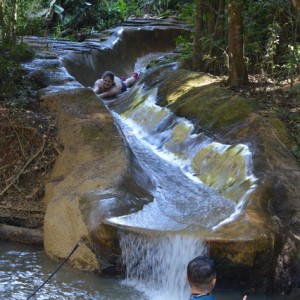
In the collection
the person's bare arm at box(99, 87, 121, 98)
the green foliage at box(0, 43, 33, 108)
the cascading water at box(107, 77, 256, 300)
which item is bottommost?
the cascading water at box(107, 77, 256, 300)

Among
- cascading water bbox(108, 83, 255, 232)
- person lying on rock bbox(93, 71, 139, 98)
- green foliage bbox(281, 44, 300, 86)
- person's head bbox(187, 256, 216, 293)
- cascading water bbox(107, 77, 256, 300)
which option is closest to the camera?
person's head bbox(187, 256, 216, 293)

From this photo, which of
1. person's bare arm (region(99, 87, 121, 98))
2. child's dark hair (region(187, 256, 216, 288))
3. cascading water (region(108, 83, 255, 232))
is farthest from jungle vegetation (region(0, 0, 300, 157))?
child's dark hair (region(187, 256, 216, 288))

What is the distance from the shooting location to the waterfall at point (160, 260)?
575cm

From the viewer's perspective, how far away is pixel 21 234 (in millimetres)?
7145

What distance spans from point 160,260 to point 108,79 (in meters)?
8.16

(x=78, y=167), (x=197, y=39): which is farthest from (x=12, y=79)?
(x=197, y=39)

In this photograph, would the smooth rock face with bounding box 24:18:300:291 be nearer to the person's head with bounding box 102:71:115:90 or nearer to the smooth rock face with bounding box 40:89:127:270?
the smooth rock face with bounding box 40:89:127:270

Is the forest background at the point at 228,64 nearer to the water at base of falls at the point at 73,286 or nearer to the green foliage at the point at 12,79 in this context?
the green foliage at the point at 12,79

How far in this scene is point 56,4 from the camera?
2347 cm

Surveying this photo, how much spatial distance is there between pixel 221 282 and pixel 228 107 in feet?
11.7

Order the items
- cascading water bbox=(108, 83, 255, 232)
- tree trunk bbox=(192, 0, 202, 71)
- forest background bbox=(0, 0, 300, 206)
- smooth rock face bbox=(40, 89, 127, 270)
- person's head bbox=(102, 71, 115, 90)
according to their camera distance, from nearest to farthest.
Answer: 1. cascading water bbox=(108, 83, 255, 232)
2. smooth rock face bbox=(40, 89, 127, 270)
3. forest background bbox=(0, 0, 300, 206)
4. tree trunk bbox=(192, 0, 202, 71)
5. person's head bbox=(102, 71, 115, 90)

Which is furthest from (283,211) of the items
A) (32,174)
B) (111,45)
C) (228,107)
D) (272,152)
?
(111,45)

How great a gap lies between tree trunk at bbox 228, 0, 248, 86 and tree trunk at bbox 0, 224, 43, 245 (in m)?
4.53

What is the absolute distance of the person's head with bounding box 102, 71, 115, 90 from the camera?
1339 cm
